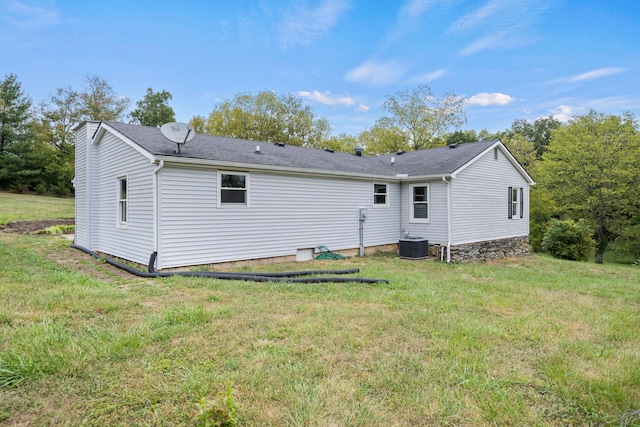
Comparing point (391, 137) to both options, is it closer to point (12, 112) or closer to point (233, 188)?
point (233, 188)

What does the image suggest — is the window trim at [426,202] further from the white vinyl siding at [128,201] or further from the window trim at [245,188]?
the white vinyl siding at [128,201]

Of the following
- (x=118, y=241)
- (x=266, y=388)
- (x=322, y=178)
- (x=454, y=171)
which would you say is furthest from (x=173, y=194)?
(x=454, y=171)

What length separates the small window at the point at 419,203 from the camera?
38.5 ft

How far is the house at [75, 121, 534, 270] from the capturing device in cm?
757

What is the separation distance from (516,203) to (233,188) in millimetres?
11911

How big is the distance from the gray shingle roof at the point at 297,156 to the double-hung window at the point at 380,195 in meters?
0.49

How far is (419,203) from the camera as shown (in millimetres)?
11914

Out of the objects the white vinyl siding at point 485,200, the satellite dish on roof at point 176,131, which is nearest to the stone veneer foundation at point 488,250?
the white vinyl siding at point 485,200

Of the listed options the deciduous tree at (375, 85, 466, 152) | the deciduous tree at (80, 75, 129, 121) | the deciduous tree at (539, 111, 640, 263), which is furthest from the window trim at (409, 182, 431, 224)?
the deciduous tree at (80, 75, 129, 121)

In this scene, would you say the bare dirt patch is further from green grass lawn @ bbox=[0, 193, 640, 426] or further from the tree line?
the tree line

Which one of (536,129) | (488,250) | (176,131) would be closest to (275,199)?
(176,131)

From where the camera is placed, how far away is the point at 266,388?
255cm

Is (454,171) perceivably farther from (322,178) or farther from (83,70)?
(83,70)

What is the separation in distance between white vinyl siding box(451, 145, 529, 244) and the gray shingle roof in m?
0.68
